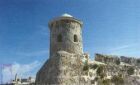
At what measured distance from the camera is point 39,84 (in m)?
35.2

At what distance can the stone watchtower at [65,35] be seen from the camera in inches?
1451

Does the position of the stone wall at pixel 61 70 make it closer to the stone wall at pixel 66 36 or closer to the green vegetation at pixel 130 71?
the stone wall at pixel 66 36

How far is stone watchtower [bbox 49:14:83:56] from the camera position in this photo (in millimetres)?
36844

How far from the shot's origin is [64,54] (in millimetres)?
34875

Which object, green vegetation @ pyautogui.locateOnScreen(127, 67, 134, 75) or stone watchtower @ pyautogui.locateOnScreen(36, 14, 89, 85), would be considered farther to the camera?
green vegetation @ pyautogui.locateOnScreen(127, 67, 134, 75)

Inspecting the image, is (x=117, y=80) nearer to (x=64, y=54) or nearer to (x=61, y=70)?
(x=64, y=54)

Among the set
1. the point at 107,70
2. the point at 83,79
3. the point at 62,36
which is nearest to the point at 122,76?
the point at 107,70

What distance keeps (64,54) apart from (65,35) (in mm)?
3121

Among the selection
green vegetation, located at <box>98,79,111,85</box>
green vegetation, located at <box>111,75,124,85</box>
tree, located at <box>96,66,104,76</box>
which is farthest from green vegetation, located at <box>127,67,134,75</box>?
tree, located at <box>96,66,104,76</box>

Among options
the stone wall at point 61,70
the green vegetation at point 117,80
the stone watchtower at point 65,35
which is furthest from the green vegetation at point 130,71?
the stone wall at point 61,70

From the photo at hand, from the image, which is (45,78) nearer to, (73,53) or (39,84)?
(39,84)

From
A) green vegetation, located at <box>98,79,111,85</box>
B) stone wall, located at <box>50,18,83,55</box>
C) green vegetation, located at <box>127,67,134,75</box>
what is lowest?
green vegetation, located at <box>98,79,111,85</box>

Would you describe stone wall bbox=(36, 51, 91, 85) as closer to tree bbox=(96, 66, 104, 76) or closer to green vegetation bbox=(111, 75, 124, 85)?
tree bbox=(96, 66, 104, 76)

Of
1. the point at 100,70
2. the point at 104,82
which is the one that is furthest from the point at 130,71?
the point at 104,82
